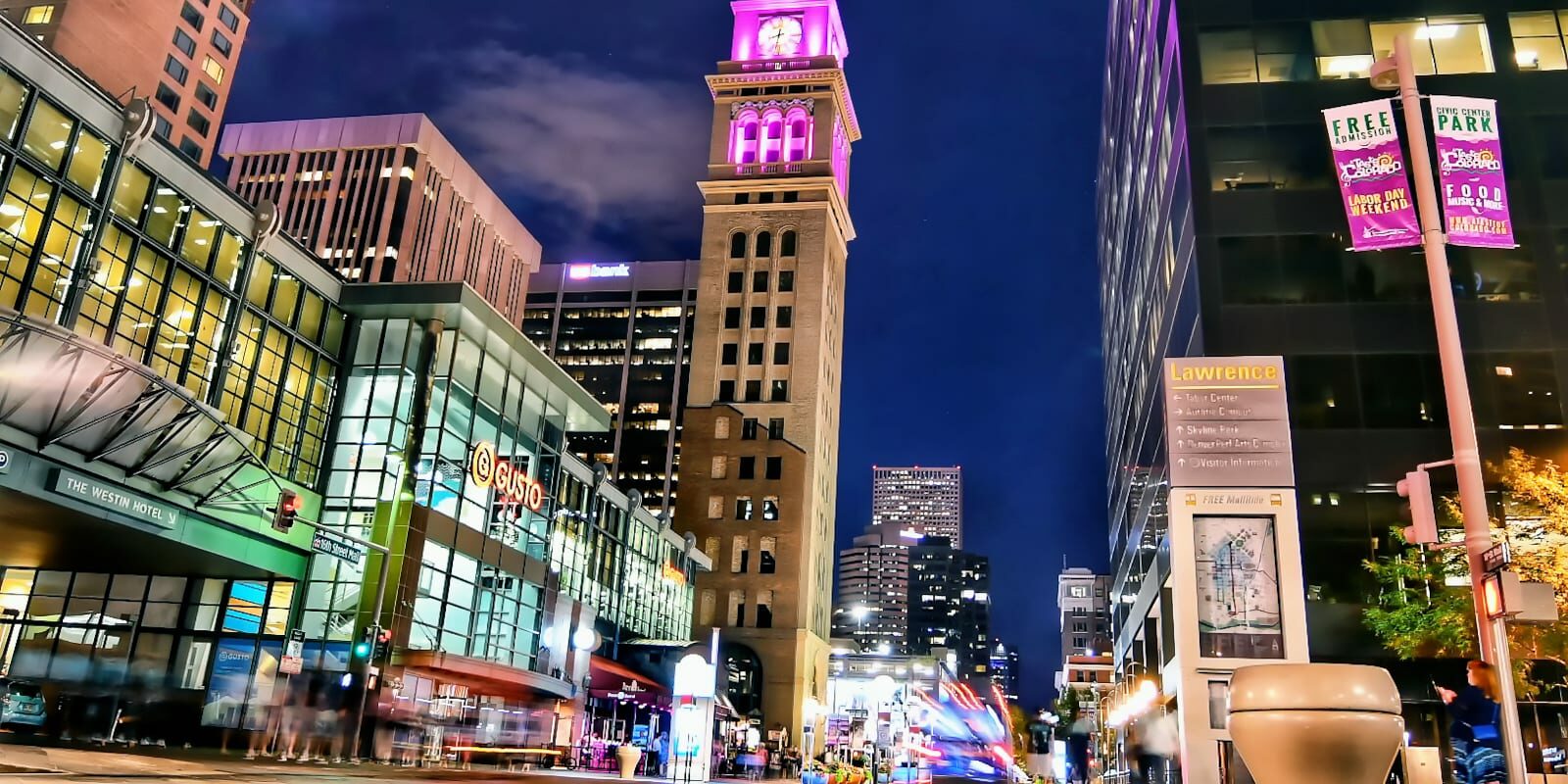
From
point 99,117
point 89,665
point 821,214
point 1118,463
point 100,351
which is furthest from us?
point 821,214

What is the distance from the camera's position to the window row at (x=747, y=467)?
85.3 meters

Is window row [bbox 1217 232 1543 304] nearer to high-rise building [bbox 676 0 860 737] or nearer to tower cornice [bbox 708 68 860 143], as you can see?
high-rise building [bbox 676 0 860 737]

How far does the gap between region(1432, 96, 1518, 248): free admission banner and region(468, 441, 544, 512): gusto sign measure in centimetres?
3139

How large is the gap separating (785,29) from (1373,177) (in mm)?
96228

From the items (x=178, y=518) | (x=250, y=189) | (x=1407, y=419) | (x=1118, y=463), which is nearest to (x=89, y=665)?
(x=178, y=518)

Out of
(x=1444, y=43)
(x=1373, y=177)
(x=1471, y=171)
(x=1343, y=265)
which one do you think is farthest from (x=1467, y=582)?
(x=1444, y=43)

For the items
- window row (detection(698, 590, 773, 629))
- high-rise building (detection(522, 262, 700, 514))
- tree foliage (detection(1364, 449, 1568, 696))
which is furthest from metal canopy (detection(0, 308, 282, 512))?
high-rise building (detection(522, 262, 700, 514))

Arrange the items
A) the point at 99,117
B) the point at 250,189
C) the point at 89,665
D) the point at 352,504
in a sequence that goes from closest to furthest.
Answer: the point at 99,117 → the point at 89,665 → the point at 352,504 → the point at 250,189

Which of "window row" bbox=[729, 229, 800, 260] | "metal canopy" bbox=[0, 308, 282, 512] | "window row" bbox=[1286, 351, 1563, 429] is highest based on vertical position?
"window row" bbox=[729, 229, 800, 260]

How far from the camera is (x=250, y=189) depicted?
144 meters

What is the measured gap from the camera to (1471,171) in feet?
55.2

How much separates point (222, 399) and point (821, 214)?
65949 mm

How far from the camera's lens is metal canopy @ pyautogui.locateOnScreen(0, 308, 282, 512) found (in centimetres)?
2452

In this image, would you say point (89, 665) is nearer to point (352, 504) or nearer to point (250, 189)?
point (352, 504)
